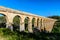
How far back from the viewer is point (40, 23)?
3509 centimetres

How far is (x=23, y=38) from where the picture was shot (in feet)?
20.4

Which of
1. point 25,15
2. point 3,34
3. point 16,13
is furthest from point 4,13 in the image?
point 3,34

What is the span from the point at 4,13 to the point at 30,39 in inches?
515

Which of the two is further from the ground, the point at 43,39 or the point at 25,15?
the point at 25,15

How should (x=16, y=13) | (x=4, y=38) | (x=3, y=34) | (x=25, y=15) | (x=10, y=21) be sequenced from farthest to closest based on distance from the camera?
(x=25, y=15)
(x=16, y=13)
(x=10, y=21)
(x=3, y=34)
(x=4, y=38)

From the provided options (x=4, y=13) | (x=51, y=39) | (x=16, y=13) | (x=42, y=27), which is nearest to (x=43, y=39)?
(x=51, y=39)

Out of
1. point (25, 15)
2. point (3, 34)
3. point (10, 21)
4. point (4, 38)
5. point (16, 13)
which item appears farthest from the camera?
point (25, 15)

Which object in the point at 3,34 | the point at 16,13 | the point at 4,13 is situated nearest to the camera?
the point at 3,34

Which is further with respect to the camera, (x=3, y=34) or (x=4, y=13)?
(x=4, y=13)

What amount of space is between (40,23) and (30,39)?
1143 inches

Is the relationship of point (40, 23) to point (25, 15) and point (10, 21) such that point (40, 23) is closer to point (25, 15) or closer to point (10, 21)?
point (25, 15)

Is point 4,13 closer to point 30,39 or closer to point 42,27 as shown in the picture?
point 30,39

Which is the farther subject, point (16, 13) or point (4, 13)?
point (16, 13)

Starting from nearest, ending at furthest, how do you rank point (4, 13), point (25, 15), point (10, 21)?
point (4, 13)
point (10, 21)
point (25, 15)
